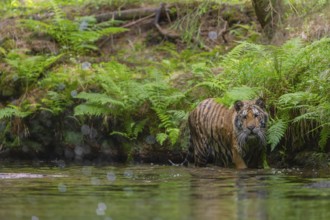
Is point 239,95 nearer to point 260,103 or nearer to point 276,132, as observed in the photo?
point 260,103

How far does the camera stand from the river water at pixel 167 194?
18.9 feet

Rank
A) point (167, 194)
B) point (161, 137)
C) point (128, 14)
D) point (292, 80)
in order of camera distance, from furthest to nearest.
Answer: point (128, 14), point (161, 137), point (292, 80), point (167, 194)

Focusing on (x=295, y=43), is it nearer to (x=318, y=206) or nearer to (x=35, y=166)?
(x=35, y=166)

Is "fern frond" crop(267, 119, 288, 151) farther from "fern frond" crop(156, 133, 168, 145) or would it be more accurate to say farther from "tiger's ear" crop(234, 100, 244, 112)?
"fern frond" crop(156, 133, 168, 145)

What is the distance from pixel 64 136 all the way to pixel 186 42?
167 inches

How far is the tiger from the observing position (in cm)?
1000

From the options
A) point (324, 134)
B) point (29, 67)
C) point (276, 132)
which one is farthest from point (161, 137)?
point (29, 67)

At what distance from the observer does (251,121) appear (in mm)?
9945

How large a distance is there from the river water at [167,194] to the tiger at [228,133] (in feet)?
1.51

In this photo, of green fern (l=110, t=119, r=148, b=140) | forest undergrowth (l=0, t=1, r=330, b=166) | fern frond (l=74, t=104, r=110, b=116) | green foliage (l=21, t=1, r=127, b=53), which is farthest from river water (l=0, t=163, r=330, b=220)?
green foliage (l=21, t=1, r=127, b=53)

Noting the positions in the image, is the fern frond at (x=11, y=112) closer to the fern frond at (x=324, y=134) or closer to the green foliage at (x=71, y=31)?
the green foliage at (x=71, y=31)

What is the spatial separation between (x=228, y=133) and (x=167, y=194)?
3.51 meters

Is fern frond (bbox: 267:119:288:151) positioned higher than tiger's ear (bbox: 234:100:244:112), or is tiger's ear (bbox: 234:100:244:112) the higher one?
tiger's ear (bbox: 234:100:244:112)

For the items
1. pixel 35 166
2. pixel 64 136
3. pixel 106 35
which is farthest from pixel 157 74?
pixel 106 35
